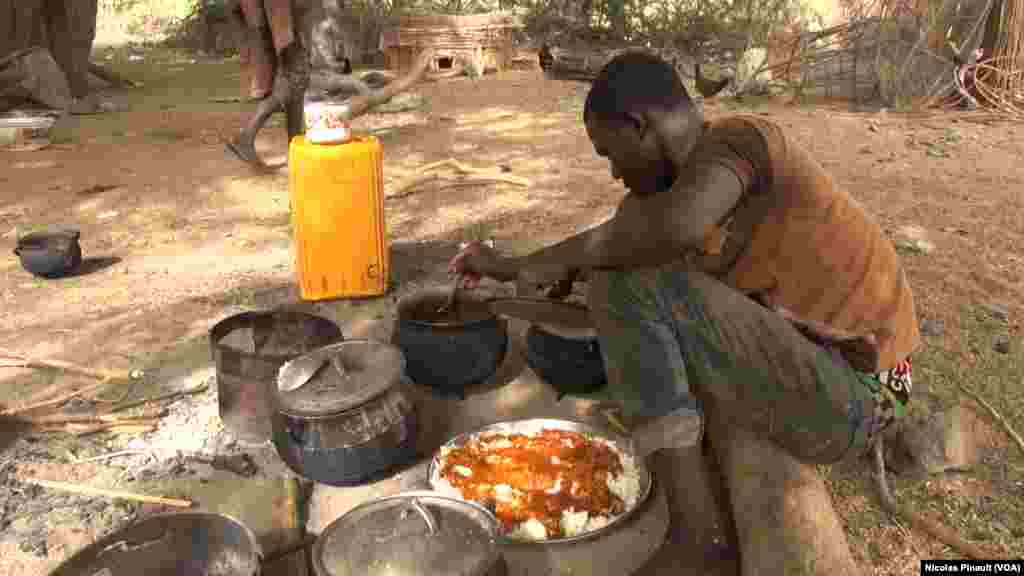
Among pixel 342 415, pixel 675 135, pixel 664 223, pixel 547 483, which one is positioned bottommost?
pixel 547 483

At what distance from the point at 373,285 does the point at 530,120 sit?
5.08 meters

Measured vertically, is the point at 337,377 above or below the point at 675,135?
below

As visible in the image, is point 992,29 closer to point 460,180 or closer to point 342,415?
point 460,180

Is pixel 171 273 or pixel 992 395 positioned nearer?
pixel 992 395

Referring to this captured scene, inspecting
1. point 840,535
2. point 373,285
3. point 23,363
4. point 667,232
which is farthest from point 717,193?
point 23,363

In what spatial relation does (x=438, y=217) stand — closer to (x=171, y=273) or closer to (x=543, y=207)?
(x=543, y=207)

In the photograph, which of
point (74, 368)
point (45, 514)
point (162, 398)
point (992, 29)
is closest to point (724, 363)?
point (45, 514)

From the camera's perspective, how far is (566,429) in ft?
9.87

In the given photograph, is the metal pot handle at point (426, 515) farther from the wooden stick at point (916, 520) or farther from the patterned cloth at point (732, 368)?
the wooden stick at point (916, 520)

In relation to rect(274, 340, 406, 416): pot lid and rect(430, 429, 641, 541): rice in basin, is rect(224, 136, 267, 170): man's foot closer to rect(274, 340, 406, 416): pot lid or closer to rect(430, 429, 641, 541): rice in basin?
rect(274, 340, 406, 416): pot lid

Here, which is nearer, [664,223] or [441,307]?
[664,223]

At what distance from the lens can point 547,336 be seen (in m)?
3.19

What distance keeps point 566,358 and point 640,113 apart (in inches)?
44.4

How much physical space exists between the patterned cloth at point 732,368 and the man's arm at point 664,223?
0.20ft
